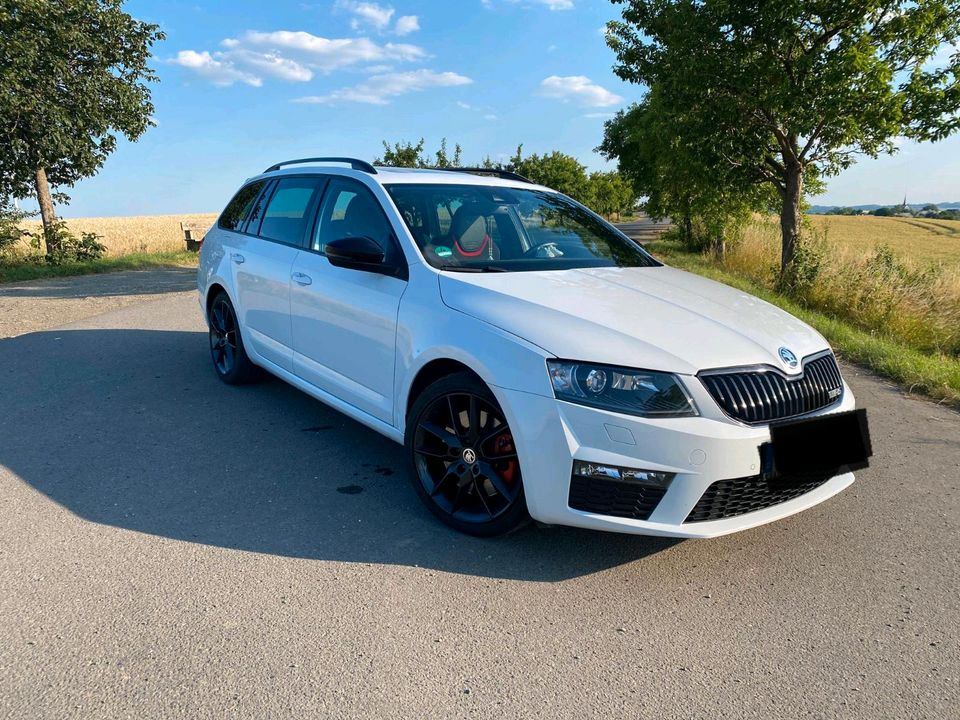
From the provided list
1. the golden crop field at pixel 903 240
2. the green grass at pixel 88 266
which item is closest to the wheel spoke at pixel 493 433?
the golden crop field at pixel 903 240

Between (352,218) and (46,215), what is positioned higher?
(352,218)

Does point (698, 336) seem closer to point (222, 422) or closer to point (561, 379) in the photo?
point (561, 379)

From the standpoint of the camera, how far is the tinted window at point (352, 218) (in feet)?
13.3

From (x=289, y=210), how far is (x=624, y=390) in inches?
126

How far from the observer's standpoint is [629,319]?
10.6ft

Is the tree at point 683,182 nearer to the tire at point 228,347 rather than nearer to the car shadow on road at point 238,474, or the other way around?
the tire at point 228,347

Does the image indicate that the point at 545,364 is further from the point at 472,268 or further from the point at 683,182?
the point at 683,182

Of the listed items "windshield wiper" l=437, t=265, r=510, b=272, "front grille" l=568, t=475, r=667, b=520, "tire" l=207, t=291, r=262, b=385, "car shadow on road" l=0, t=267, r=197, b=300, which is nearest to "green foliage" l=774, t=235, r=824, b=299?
"tire" l=207, t=291, r=262, b=385

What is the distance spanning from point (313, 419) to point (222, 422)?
0.64 metres

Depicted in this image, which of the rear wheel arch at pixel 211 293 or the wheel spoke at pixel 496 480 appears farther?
the rear wheel arch at pixel 211 293

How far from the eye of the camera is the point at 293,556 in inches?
129

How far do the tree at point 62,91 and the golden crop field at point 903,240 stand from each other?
15.8m

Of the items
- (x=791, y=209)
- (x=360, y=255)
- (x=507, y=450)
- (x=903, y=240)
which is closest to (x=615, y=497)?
(x=507, y=450)

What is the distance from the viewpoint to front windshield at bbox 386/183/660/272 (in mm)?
3955
